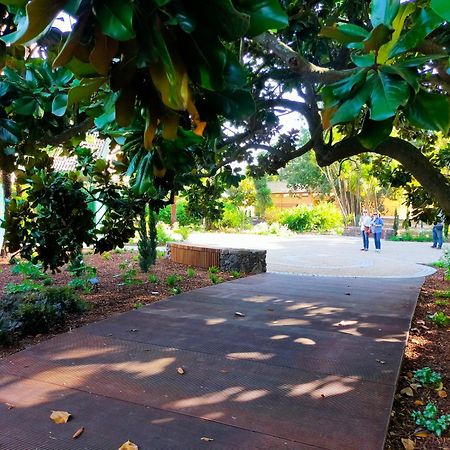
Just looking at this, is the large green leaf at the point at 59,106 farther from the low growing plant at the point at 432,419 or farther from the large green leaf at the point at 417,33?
the low growing plant at the point at 432,419

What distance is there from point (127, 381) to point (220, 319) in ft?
7.78

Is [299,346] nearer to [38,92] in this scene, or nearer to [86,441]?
[86,441]

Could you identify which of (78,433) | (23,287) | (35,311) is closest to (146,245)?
(23,287)

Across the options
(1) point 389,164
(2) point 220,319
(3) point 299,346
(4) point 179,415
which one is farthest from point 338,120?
(1) point 389,164

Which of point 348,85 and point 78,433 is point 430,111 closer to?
point 348,85

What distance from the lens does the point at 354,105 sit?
1.47 metres

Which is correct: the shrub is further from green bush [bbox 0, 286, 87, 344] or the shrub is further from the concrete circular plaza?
the concrete circular plaza

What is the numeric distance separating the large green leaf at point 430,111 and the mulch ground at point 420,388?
7.65ft

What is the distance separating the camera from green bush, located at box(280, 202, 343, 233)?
2984cm

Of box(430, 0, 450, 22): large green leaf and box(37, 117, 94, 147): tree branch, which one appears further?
box(37, 117, 94, 147): tree branch

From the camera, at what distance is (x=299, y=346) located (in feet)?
15.8

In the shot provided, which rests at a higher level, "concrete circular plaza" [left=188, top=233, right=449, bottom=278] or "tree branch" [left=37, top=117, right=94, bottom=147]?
"tree branch" [left=37, top=117, right=94, bottom=147]

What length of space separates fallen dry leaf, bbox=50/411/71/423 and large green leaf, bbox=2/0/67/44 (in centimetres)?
284

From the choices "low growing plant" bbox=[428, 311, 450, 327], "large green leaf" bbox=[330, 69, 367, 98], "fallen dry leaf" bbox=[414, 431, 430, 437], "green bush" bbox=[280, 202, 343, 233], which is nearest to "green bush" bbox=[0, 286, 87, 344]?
"fallen dry leaf" bbox=[414, 431, 430, 437]
